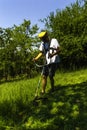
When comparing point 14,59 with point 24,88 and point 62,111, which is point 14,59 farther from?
point 62,111

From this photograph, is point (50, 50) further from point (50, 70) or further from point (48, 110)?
point (48, 110)

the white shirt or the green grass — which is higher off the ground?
the white shirt

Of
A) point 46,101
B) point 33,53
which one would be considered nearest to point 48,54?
point 46,101

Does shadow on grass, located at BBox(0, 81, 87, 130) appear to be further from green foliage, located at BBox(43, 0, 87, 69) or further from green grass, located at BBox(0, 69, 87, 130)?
green foliage, located at BBox(43, 0, 87, 69)

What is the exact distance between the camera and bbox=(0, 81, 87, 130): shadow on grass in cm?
974

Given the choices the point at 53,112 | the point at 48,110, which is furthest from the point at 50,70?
the point at 53,112

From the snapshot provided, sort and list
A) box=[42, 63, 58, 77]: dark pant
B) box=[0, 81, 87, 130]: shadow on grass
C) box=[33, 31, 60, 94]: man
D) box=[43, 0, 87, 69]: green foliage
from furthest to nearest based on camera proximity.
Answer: box=[43, 0, 87, 69]: green foliage < box=[42, 63, 58, 77]: dark pant < box=[33, 31, 60, 94]: man < box=[0, 81, 87, 130]: shadow on grass

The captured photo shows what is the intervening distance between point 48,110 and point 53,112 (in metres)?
0.28

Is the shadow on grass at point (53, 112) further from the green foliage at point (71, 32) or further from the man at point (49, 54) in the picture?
the green foliage at point (71, 32)

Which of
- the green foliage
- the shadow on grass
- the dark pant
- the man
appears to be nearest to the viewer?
the shadow on grass

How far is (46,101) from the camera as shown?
1157cm

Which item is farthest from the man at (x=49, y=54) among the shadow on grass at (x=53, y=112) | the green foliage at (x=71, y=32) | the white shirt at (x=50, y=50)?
the green foliage at (x=71, y=32)

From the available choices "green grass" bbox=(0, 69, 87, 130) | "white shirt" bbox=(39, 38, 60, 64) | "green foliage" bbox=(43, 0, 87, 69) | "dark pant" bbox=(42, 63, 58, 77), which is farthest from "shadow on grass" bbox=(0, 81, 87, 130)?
"green foliage" bbox=(43, 0, 87, 69)

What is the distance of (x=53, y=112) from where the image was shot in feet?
34.8
